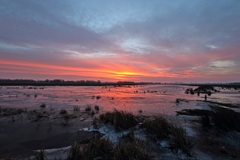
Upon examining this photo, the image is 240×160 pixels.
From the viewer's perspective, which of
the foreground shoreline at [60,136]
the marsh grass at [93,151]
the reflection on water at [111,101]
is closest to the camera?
the marsh grass at [93,151]

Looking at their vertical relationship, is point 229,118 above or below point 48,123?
above

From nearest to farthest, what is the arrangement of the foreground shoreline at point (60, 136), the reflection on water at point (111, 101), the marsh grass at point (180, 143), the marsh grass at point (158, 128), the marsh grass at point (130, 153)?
the marsh grass at point (130, 153)
the marsh grass at point (180, 143)
the foreground shoreline at point (60, 136)
the marsh grass at point (158, 128)
the reflection on water at point (111, 101)

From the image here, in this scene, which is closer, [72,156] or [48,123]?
[72,156]

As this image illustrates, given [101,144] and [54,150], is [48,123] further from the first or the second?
[101,144]

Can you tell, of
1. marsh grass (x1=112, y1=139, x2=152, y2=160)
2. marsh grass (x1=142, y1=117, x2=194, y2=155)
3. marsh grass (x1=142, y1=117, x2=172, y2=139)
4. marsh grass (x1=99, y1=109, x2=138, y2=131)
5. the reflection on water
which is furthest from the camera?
the reflection on water

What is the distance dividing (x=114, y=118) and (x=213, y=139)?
236 inches

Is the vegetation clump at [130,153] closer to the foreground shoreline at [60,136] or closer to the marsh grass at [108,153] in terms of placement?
the marsh grass at [108,153]

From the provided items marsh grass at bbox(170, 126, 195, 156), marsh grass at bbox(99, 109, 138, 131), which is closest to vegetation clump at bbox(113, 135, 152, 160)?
marsh grass at bbox(170, 126, 195, 156)

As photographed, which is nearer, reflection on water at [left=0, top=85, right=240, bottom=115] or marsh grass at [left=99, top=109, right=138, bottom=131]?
marsh grass at [left=99, top=109, right=138, bottom=131]

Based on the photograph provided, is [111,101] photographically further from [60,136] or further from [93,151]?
[93,151]

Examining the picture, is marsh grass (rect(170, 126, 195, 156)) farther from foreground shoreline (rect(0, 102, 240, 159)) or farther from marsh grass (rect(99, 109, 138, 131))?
marsh grass (rect(99, 109, 138, 131))

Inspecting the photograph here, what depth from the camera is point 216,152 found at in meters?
9.09

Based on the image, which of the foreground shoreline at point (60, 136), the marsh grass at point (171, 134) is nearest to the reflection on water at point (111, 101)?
the foreground shoreline at point (60, 136)

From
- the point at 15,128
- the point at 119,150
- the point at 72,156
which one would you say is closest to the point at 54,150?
the point at 72,156
